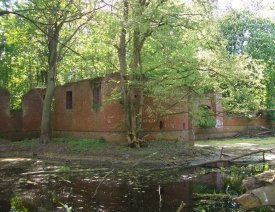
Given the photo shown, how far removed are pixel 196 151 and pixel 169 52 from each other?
615cm

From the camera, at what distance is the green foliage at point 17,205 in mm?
9945

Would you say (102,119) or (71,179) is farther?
(102,119)

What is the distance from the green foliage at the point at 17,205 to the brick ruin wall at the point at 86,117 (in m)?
10.9

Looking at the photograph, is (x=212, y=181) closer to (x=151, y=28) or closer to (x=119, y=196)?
(x=119, y=196)

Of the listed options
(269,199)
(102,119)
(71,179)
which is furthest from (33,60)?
(269,199)

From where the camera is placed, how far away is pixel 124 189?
1222 centimetres

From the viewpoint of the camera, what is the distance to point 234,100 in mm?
20984

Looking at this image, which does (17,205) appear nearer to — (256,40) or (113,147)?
(113,147)

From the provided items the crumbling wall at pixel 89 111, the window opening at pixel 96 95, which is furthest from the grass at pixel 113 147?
the window opening at pixel 96 95

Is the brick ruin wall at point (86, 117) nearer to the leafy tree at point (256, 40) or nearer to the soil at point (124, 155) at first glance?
the soil at point (124, 155)

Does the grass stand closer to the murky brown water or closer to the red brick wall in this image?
the red brick wall

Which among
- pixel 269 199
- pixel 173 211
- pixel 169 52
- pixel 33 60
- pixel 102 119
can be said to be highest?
pixel 33 60

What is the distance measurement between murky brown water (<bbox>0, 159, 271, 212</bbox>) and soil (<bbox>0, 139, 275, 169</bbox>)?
1.67 m

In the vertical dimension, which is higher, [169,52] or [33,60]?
[33,60]
